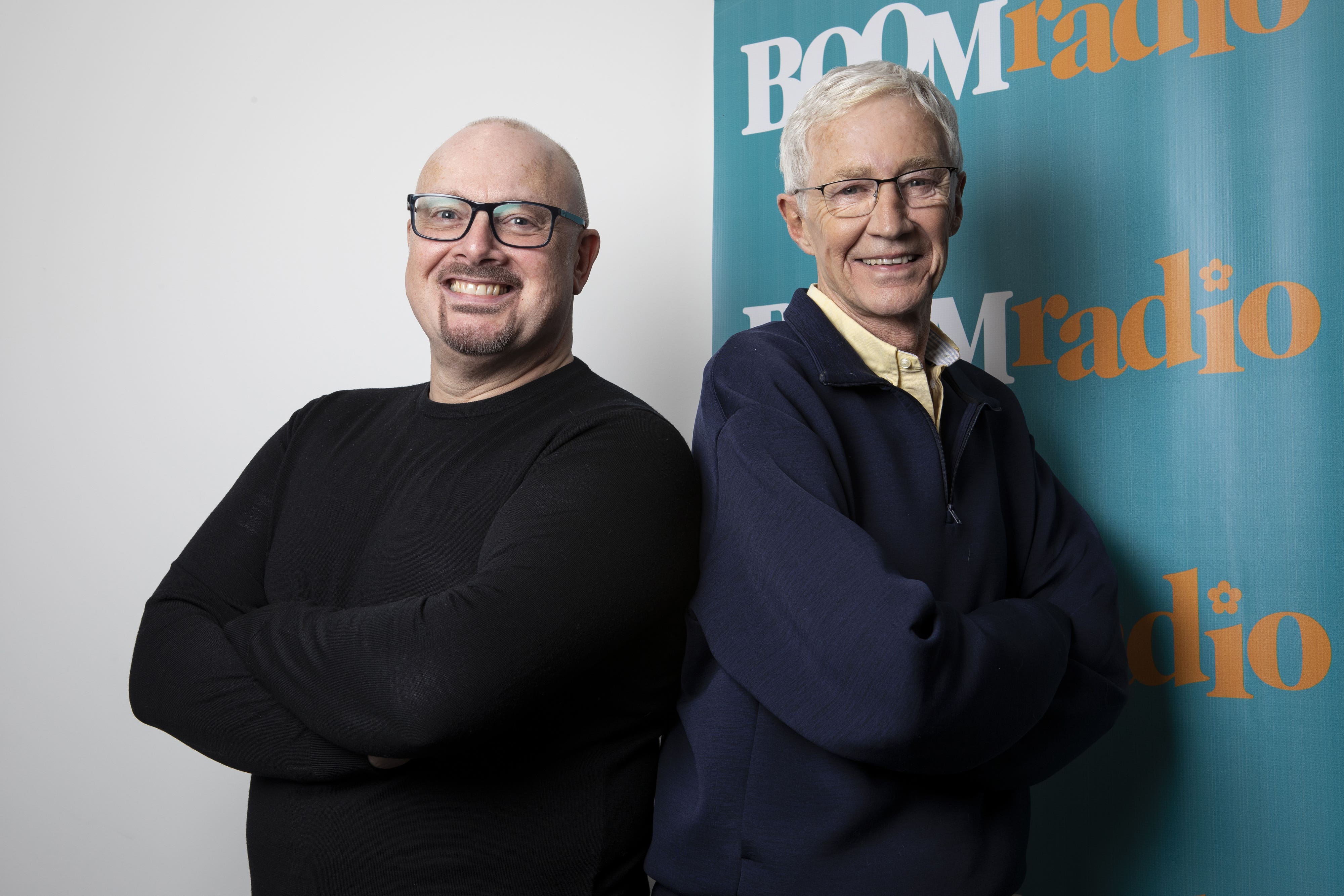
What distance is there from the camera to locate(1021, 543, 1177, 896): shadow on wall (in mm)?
1697

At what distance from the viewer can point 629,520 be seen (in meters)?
1.18

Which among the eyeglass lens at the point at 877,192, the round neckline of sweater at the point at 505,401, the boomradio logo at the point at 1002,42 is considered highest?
the boomradio logo at the point at 1002,42

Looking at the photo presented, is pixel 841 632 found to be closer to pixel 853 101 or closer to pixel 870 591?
pixel 870 591

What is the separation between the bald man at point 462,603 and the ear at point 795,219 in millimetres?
322

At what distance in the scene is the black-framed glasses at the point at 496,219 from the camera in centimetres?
142

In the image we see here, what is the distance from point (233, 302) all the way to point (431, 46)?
750 mm

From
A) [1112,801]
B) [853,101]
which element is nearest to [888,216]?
[853,101]

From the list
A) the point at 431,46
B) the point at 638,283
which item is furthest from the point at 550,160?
the point at 431,46

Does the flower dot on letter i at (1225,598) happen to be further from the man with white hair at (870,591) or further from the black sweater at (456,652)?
the black sweater at (456,652)

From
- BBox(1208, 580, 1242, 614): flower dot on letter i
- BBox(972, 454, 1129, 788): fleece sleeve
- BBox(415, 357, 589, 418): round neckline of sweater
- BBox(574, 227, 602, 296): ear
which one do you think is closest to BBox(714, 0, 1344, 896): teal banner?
BBox(1208, 580, 1242, 614): flower dot on letter i

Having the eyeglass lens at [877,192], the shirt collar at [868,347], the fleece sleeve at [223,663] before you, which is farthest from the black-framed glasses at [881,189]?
the fleece sleeve at [223,663]

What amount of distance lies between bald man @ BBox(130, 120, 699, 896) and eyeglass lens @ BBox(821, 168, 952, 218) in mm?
378

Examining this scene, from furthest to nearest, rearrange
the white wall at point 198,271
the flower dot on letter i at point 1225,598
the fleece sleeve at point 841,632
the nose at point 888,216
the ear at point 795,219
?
the white wall at point 198,271
the flower dot on letter i at point 1225,598
the ear at point 795,219
the nose at point 888,216
the fleece sleeve at point 841,632

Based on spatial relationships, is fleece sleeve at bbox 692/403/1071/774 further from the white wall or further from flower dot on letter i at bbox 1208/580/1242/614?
the white wall
